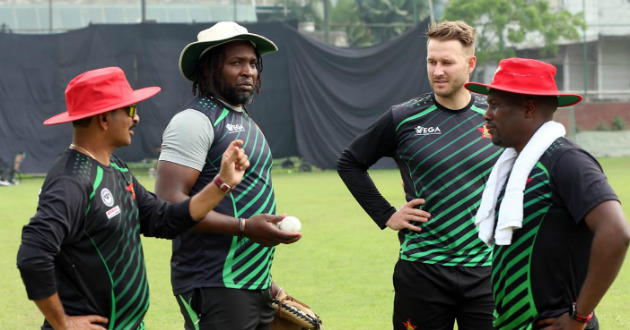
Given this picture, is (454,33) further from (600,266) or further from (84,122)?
(84,122)

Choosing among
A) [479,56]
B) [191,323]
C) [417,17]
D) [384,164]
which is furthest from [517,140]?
[479,56]

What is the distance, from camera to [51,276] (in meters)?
3.50

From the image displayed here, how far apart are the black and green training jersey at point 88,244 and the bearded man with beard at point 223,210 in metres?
0.45

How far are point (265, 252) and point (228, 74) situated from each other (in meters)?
0.97

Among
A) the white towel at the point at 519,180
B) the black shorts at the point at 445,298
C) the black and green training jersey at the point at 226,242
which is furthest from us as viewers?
the black shorts at the point at 445,298

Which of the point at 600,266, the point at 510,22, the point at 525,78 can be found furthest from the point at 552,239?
the point at 510,22

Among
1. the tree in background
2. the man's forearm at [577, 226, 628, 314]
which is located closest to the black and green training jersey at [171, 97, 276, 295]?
the man's forearm at [577, 226, 628, 314]

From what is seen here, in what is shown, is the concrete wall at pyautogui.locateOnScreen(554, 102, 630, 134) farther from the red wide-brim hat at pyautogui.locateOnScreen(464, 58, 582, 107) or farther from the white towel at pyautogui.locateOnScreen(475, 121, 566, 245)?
the white towel at pyautogui.locateOnScreen(475, 121, 566, 245)

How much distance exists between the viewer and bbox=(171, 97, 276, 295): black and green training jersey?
4.54 metres

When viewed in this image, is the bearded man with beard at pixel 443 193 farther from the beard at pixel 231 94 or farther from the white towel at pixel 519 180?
the white towel at pixel 519 180

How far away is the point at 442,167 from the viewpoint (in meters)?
4.98

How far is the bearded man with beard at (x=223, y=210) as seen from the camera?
4469 millimetres

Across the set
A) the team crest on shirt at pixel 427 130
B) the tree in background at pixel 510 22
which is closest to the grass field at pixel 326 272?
the team crest on shirt at pixel 427 130

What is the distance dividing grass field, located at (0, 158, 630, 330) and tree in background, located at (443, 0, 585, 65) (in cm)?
2121
